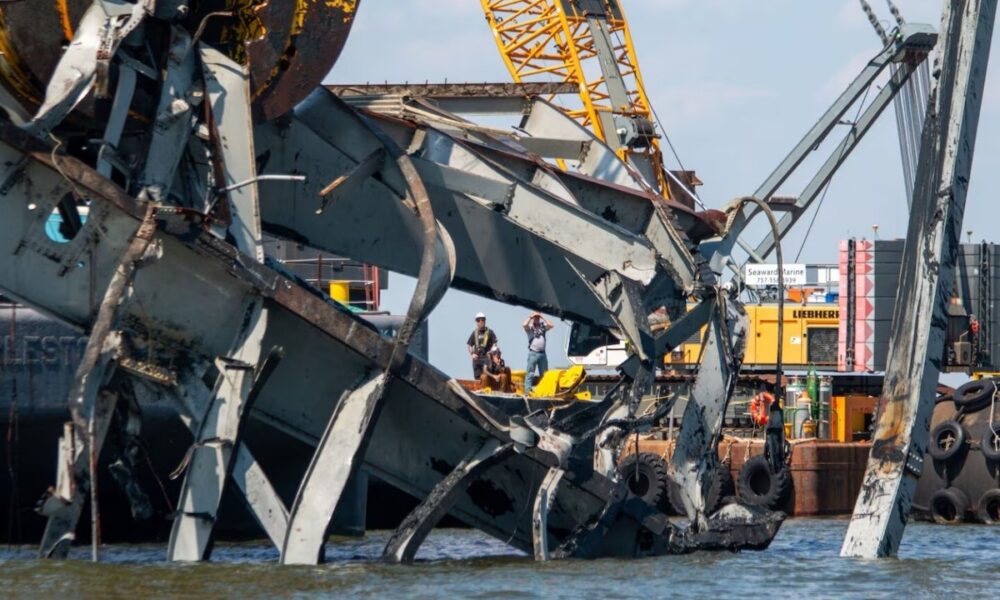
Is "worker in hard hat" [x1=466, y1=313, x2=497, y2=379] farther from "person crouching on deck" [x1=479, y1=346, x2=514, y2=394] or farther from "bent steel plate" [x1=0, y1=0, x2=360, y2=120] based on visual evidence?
"bent steel plate" [x1=0, y1=0, x2=360, y2=120]

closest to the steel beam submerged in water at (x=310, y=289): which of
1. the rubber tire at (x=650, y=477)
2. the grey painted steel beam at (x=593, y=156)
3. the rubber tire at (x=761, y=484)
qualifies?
the grey painted steel beam at (x=593, y=156)

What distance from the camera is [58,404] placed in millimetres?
19000

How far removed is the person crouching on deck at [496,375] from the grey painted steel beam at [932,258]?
36.4 ft

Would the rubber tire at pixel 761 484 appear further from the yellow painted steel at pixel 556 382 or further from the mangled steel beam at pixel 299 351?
the mangled steel beam at pixel 299 351

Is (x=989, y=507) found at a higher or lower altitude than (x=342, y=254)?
lower

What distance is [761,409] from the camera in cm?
3191

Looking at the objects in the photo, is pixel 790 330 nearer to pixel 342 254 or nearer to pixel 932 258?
pixel 342 254

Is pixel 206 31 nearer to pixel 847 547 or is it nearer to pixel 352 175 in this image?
pixel 352 175

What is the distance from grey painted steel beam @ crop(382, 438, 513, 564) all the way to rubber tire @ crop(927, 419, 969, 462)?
13350mm

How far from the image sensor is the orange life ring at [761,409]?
3178 centimetres

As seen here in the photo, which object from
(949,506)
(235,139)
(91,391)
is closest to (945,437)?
(949,506)

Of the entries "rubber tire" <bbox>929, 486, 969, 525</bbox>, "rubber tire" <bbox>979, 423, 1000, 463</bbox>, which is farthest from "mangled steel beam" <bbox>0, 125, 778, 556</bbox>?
"rubber tire" <bbox>979, 423, 1000, 463</bbox>

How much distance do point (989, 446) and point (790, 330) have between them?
23974 mm

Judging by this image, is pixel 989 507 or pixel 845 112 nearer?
pixel 989 507
